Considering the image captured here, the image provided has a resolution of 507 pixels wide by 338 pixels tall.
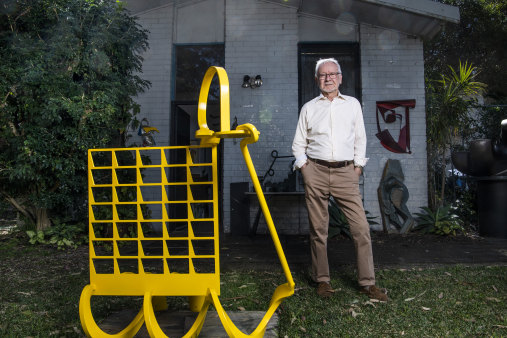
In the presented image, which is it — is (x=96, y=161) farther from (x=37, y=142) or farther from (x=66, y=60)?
(x=66, y=60)

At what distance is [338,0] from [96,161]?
4.42m

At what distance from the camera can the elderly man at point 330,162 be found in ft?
9.30

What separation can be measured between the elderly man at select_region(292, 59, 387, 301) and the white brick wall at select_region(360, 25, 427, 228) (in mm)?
3368

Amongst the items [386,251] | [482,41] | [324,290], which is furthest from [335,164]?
[482,41]

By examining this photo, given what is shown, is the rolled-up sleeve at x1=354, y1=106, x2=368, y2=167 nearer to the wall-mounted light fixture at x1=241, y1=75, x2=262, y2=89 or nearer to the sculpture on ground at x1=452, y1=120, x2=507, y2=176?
the wall-mounted light fixture at x1=241, y1=75, x2=262, y2=89

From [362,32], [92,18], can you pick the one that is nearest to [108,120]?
[92,18]

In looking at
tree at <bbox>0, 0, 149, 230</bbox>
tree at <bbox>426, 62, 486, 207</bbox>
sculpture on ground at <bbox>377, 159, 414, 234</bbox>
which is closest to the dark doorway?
tree at <bbox>426, 62, 486, 207</bbox>

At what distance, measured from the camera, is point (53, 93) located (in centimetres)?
449

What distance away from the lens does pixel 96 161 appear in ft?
16.5

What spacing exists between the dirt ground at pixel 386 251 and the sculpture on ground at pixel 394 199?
22 cm

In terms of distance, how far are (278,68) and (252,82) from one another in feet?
1.70

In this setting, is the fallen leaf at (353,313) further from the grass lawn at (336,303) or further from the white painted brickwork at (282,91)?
the white painted brickwork at (282,91)

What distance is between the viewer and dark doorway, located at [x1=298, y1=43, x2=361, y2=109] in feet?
21.1

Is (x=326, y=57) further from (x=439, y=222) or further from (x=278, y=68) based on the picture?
(x=439, y=222)
